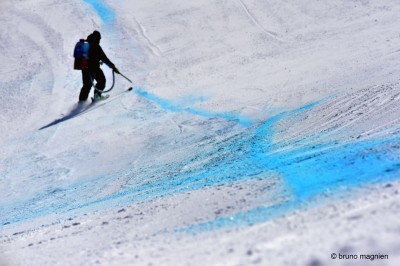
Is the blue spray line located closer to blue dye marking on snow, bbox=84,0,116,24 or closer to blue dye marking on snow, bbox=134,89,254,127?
blue dye marking on snow, bbox=134,89,254,127

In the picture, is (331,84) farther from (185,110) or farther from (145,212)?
(145,212)

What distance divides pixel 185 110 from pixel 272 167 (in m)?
4.17

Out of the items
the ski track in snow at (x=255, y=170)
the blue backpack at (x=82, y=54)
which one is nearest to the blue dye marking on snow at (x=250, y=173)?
the ski track in snow at (x=255, y=170)

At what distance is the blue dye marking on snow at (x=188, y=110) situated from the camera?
8586mm

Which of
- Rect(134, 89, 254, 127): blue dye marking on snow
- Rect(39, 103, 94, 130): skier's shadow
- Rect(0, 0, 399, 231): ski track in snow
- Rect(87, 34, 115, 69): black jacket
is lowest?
Rect(134, 89, 254, 127): blue dye marking on snow

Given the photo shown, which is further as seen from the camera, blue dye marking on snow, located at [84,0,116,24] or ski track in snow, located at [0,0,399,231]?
blue dye marking on snow, located at [84,0,116,24]

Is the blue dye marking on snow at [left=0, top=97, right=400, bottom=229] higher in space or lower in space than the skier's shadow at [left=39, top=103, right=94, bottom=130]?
higher

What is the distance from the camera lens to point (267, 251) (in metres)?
3.49

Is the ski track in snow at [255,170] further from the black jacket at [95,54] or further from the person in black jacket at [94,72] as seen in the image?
the person in black jacket at [94,72]

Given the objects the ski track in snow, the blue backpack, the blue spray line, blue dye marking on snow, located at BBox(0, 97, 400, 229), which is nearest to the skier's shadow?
the blue backpack

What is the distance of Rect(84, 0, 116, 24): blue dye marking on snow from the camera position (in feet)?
46.4

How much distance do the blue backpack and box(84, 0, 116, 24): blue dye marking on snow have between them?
337 centimetres

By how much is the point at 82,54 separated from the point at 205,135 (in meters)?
3.46

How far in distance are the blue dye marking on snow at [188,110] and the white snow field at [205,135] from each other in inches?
1.5
